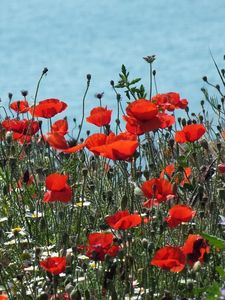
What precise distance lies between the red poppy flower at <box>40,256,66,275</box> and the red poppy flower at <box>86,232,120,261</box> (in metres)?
0.15

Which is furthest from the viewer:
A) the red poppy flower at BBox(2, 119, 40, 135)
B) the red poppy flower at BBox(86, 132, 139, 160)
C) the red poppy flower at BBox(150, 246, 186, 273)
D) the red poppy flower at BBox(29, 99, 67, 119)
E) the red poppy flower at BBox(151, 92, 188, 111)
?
the red poppy flower at BBox(151, 92, 188, 111)

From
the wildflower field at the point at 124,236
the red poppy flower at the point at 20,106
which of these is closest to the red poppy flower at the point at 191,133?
the wildflower field at the point at 124,236

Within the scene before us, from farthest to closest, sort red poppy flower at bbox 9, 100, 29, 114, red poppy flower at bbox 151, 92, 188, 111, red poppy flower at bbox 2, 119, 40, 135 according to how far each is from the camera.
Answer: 1. red poppy flower at bbox 9, 100, 29, 114
2. red poppy flower at bbox 151, 92, 188, 111
3. red poppy flower at bbox 2, 119, 40, 135

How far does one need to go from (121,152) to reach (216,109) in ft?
9.64

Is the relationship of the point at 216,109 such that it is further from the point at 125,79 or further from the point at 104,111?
the point at 104,111

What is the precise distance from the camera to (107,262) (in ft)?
11.8

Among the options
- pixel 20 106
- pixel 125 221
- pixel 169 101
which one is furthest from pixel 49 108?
pixel 125 221

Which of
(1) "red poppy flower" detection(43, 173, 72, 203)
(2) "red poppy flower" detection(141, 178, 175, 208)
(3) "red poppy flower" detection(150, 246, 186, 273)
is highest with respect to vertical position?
A: (1) "red poppy flower" detection(43, 173, 72, 203)

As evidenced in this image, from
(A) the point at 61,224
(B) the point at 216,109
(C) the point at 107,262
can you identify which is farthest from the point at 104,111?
(B) the point at 216,109

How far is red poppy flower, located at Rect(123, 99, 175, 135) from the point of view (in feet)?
12.7

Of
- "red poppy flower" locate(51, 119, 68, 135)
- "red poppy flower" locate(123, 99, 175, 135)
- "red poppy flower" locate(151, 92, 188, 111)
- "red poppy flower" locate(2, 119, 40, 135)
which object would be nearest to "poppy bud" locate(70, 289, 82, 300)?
"red poppy flower" locate(123, 99, 175, 135)

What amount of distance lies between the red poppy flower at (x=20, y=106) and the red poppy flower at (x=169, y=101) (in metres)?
0.77

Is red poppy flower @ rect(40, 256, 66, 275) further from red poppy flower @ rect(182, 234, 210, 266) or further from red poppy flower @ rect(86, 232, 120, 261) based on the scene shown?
red poppy flower @ rect(182, 234, 210, 266)

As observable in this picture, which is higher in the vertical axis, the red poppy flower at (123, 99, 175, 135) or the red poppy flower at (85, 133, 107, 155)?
the red poppy flower at (123, 99, 175, 135)
